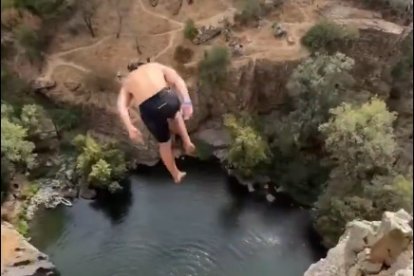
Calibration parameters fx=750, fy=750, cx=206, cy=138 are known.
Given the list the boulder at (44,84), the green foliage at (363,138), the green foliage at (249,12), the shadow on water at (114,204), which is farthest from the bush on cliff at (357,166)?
the boulder at (44,84)

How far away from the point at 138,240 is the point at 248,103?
1246 mm

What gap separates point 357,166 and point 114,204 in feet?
3.93

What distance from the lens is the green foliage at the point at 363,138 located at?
3.56 m

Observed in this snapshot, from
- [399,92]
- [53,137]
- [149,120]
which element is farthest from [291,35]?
[149,120]

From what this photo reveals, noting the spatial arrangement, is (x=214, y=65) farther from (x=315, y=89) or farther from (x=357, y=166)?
(x=357, y=166)

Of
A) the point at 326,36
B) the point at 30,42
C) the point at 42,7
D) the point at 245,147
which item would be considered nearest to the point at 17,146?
the point at 30,42

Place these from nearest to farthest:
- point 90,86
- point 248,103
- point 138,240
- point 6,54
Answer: point 6,54 → point 138,240 → point 90,86 → point 248,103

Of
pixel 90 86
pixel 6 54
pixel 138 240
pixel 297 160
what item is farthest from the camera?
Result: pixel 297 160

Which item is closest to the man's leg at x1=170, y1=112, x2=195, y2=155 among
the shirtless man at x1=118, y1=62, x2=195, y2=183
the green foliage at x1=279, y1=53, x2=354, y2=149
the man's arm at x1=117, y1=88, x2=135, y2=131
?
the shirtless man at x1=118, y1=62, x2=195, y2=183

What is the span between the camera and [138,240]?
355cm

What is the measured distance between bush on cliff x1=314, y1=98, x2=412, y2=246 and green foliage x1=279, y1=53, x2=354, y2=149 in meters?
0.14

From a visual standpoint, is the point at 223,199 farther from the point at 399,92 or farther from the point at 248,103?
the point at 399,92

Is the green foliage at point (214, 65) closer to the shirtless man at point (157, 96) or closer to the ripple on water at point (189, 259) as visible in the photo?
the ripple on water at point (189, 259)

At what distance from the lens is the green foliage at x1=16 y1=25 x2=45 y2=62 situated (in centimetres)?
310
